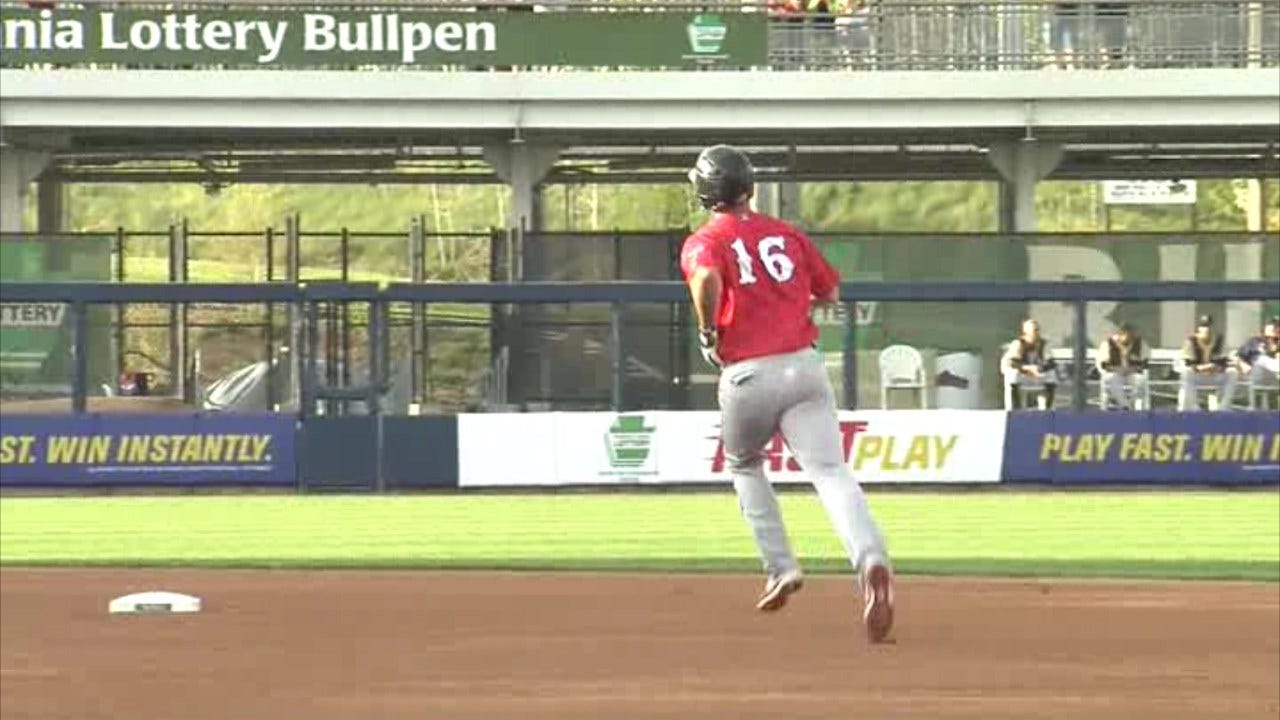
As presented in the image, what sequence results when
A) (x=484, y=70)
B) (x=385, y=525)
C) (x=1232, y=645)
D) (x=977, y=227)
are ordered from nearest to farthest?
(x=1232, y=645) < (x=385, y=525) < (x=484, y=70) < (x=977, y=227)

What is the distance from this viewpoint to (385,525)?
2288 centimetres

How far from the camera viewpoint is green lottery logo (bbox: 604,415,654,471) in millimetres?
27625

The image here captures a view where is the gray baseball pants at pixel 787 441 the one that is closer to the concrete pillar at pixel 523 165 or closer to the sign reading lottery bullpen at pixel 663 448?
the sign reading lottery bullpen at pixel 663 448

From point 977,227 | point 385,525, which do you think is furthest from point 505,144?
point 977,227

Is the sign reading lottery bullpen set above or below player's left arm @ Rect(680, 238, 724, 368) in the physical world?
below

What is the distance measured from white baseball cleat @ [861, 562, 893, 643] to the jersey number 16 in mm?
928

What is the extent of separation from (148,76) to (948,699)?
2637 cm

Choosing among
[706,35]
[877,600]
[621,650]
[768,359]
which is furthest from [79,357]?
[877,600]

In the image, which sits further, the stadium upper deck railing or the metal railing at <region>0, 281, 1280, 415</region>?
the stadium upper deck railing

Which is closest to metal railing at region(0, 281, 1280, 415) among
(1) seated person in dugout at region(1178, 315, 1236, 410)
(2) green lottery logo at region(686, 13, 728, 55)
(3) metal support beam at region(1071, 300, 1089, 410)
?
(3) metal support beam at region(1071, 300, 1089, 410)

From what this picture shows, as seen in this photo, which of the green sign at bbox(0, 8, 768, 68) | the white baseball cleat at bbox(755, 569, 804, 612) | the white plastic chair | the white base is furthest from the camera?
the green sign at bbox(0, 8, 768, 68)

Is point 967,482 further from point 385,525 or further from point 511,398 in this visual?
point 385,525

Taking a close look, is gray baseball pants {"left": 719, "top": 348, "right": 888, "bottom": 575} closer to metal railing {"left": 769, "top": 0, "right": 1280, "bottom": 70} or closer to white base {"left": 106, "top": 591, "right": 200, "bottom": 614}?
white base {"left": 106, "top": 591, "right": 200, "bottom": 614}

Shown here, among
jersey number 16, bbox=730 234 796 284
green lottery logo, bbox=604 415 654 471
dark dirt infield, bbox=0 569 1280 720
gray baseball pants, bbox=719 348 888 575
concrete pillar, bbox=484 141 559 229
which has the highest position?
A: concrete pillar, bbox=484 141 559 229
